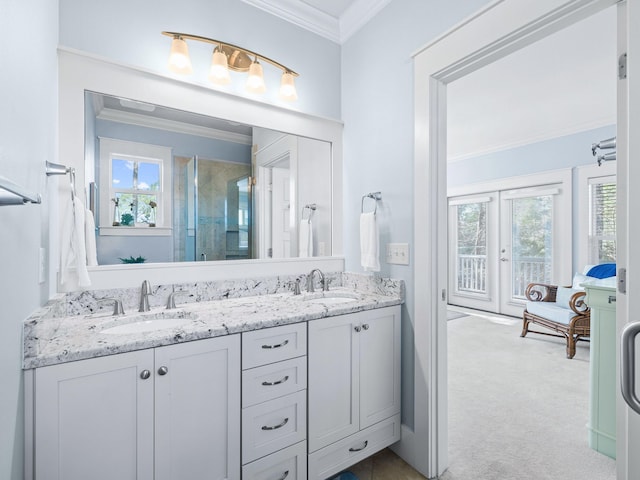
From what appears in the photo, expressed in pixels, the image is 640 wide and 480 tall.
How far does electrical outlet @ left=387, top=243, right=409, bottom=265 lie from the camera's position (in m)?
1.81

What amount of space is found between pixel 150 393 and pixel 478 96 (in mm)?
3586

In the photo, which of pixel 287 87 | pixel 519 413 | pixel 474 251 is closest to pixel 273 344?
pixel 287 87

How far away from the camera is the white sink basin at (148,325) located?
1.38 metres

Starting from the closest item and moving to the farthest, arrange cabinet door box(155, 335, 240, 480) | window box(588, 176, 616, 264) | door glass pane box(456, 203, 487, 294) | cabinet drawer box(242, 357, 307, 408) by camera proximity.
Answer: cabinet door box(155, 335, 240, 480)
cabinet drawer box(242, 357, 307, 408)
window box(588, 176, 616, 264)
door glass pane box(456, 203, 487, 294)

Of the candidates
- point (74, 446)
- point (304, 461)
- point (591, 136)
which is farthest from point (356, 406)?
point (591, 136)

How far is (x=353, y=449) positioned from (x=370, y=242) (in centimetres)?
108

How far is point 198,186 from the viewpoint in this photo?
1816 mm

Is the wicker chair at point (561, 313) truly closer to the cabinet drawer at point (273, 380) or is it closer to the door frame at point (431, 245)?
the door frame at point (431, 245)

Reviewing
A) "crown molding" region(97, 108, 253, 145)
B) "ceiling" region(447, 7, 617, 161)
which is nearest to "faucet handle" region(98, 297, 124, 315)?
"crown molding" region(97, 108, 253, 145)

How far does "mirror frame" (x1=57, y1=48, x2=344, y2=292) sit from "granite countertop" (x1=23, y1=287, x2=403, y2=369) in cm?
17

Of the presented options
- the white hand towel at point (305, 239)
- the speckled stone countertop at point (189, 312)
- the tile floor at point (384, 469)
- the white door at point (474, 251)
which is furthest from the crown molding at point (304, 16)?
the white door at point (474, 251)

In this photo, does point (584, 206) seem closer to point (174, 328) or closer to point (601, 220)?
point (601, 220)

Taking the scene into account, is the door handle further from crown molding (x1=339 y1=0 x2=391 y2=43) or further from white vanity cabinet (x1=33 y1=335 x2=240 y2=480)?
crown molding (x1=339 y1=0 x2=391 y2=43)

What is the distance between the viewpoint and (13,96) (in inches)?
33.0
